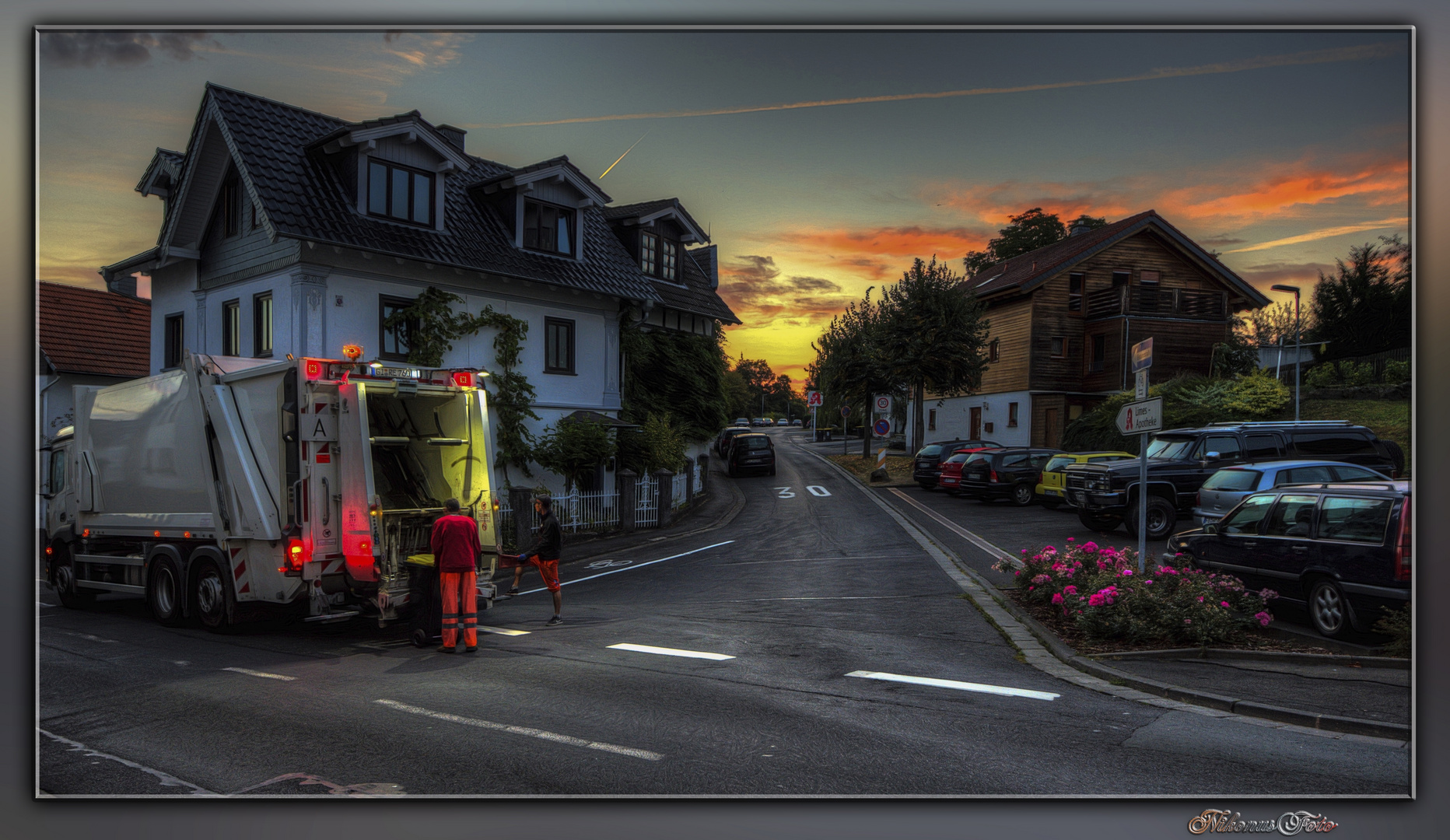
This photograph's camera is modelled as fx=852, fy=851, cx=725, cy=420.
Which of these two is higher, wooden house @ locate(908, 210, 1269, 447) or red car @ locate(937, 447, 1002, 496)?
wooden house @ locate(908, 210, 1269, 447)

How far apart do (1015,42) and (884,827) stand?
5058 millimetres

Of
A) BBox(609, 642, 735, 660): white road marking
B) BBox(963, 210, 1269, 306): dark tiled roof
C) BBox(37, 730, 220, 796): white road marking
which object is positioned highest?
BBox(963, 210, 1269, 306): dark tiled roof

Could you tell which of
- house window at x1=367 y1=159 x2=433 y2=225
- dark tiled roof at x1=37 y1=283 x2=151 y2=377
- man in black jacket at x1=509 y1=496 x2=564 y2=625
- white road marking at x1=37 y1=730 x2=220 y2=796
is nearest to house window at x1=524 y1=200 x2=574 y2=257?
house window at x1=367 y1=159 x2=433 y2=225

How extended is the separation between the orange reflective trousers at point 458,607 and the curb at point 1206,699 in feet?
17.7

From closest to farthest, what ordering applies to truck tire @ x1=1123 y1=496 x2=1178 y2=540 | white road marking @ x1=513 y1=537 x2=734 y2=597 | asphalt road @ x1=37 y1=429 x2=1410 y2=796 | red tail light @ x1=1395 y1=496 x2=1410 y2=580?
asphalt road @ x1=37 y1=429 x2=1410 y2=796
red tail light @ x1=1395 y1=496 x2=1410 y2=580
white road marking @ x1=513 y1=537 x2=734 y2=597
truck tire @ x1=1123 y1=496 x2=1178 y2=540

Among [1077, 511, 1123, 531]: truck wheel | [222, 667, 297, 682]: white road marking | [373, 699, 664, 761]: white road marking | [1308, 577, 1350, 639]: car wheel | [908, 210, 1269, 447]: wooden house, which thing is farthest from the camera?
[908, 210, 1269, 447]: wooden house

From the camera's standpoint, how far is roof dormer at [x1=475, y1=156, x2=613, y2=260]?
20047 millimetres

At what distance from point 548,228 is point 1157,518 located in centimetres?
1502

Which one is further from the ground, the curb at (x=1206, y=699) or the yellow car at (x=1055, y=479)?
the yellow car at (x=1055, y=479)

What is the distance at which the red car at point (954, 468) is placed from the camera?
84.6ft

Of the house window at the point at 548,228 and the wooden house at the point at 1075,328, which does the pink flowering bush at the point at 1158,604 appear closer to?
the wooden house at the point at 1075,328

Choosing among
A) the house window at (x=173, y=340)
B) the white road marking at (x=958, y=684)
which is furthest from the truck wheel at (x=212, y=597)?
the house window at (x=173, y=340)

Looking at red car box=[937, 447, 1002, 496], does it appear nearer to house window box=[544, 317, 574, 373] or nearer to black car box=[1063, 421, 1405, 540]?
black car box=[1063, 421, 1405, 540]

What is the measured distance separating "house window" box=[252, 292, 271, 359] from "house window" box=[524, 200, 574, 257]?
5.91 meters
